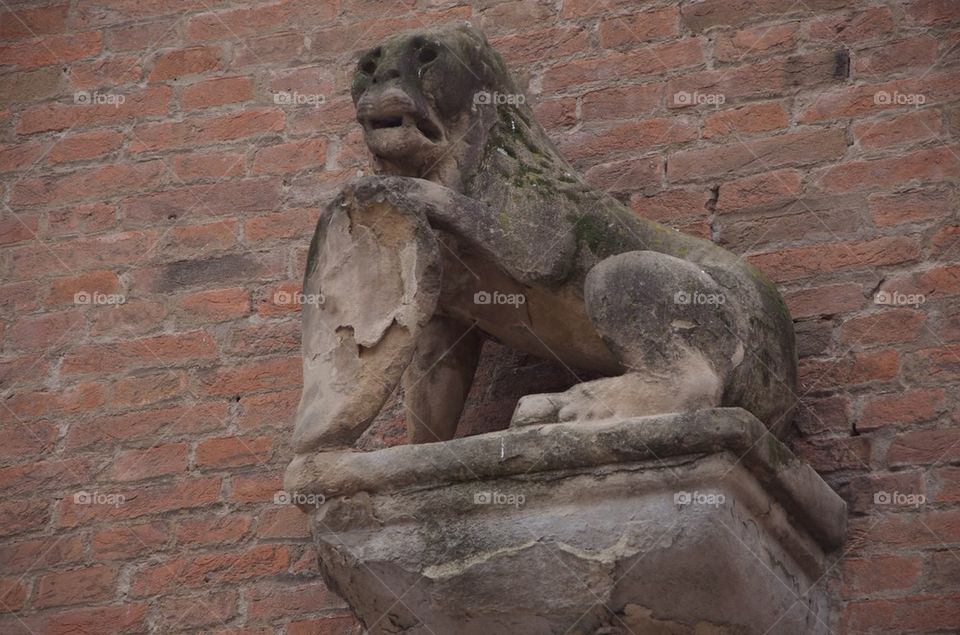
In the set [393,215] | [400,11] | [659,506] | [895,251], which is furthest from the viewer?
[400,11]

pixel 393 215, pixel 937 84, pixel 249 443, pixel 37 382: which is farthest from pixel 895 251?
pixel 37 382

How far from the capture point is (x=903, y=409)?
4.34 meters

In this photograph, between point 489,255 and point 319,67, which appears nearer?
point 489,255

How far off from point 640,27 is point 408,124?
3.27ft

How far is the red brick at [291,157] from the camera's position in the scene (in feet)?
16.7

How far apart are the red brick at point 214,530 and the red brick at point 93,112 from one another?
1192 millimetres

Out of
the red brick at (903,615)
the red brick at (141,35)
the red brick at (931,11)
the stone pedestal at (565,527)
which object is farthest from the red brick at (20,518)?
the red brick at (931,11)

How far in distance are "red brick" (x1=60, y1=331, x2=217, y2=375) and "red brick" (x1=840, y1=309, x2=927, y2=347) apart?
5.03ft

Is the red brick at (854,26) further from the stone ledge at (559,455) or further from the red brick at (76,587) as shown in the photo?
the red brick at (76,587)

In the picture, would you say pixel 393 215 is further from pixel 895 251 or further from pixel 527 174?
pixel 895 251

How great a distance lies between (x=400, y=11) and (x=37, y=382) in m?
1.33

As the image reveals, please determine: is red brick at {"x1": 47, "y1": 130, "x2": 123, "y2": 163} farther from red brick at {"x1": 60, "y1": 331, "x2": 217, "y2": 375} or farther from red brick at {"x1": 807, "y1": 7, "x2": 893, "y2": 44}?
red brick at {"x1": 807, "y1": 7, "x2": 893, "y2": 44}

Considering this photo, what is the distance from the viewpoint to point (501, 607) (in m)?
3.82

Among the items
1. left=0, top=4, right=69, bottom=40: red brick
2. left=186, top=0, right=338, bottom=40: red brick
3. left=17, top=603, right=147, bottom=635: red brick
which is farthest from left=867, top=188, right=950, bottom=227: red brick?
left=0, top=4, right=69, bottom=40: red brick
